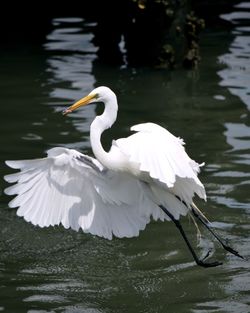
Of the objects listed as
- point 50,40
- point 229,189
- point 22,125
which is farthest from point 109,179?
point 50,40

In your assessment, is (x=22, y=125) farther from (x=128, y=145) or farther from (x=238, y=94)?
(x=128, y=145)

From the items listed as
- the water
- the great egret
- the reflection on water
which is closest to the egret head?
the great egret

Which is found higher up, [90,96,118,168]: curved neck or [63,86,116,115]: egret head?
[63,86,116,115]: egret head

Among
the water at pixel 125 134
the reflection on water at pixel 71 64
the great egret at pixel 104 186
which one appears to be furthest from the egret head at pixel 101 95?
the reflection on water at pixel 71 64

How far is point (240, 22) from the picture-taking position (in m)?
15.4

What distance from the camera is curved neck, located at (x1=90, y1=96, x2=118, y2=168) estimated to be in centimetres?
669

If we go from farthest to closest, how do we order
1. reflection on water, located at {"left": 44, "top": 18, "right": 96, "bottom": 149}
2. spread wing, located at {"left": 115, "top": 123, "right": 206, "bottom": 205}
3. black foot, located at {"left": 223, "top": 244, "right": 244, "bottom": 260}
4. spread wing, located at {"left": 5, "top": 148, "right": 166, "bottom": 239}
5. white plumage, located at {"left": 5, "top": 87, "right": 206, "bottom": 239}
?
reflection on water, located at {"left": 44, "top": 18, "right": 96, "bottom": 149} < black foot, located at {"left": 223, "top": 244, "right": 244, "bottom": 260} < spread wing, located at {"left": 5, "top": 148, "right": 166, "bottom": 239} < white plumage, located at {"left": 5, "top": 87, "right": 206, "bottom": 239} < spread wing, located at {"left": 115, "top": 123, "right": 206, "bottom": 205}

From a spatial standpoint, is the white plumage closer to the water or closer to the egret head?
the egret head

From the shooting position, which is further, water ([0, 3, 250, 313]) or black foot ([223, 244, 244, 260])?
black foot ([223, 244, 244, 260])

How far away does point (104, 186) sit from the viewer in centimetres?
696

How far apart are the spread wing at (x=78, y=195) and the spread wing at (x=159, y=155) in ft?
1.29

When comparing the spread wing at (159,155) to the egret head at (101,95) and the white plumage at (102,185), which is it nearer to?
the white plumage at (102,185)

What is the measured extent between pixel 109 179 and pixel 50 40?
8.23 meters

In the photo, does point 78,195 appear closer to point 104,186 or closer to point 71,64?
point 104,186
